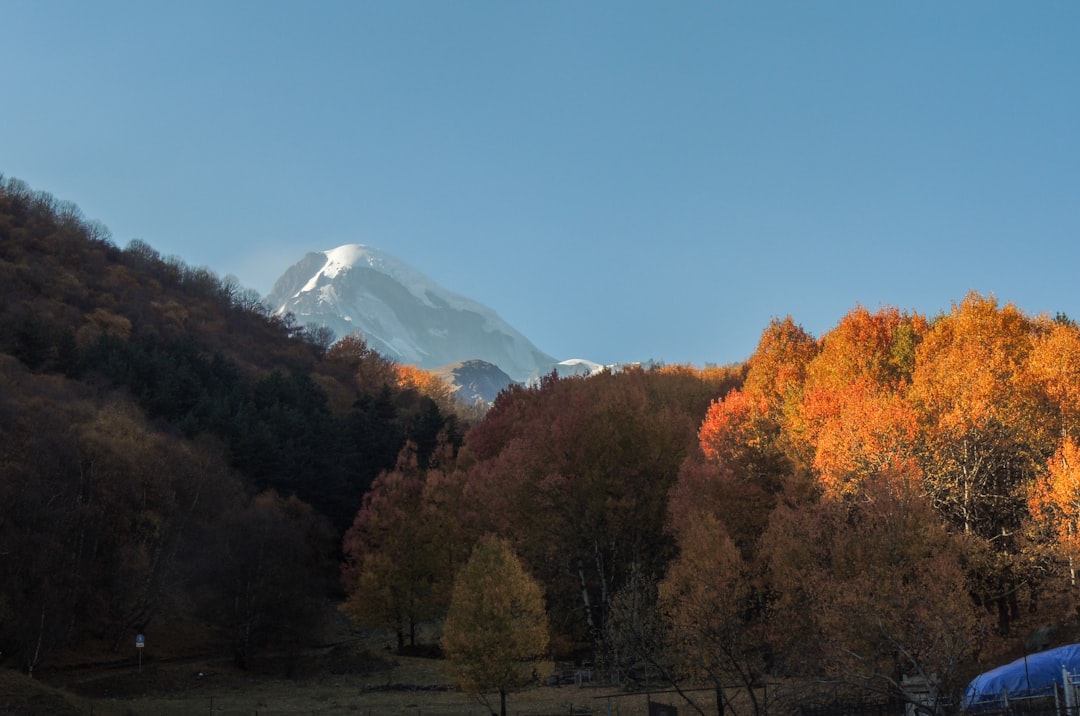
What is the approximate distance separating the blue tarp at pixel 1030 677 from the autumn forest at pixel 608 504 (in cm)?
224

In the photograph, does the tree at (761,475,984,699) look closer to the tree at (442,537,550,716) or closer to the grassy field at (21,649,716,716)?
the grassy field at (21,649,716,716)

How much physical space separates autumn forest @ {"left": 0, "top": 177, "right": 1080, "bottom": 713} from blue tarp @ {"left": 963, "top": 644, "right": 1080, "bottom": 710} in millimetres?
2243

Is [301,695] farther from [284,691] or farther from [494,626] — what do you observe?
[494,626]

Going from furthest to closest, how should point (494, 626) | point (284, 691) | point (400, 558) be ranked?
point (400, 558)
point (284, 691)
point (494, 626)

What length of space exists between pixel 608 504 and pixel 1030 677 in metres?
27.4

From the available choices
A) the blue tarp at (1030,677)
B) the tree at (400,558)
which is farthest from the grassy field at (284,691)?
the blue tarp at (1030,677)

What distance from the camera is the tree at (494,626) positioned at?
133ft

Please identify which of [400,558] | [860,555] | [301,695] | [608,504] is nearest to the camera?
[860,555]

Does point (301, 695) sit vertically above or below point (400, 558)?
below

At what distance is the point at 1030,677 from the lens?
29344 millimetres

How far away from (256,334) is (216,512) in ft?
279

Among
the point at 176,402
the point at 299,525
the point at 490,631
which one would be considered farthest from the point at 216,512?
the point at 490,631

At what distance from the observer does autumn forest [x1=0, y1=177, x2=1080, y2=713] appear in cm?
4209

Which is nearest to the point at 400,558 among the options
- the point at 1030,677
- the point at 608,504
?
the point at 608,504
